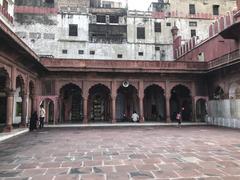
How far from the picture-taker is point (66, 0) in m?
24.7

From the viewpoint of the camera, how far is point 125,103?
21.7 meters

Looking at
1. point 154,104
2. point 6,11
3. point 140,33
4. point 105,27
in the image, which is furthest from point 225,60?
point 6,11

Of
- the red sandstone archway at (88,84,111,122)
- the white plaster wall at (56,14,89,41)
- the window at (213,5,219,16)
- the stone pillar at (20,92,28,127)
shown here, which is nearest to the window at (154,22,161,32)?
the window at (213,5,219,16)

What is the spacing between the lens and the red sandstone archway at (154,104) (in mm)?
21516

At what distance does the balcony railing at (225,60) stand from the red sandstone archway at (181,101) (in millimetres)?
4444

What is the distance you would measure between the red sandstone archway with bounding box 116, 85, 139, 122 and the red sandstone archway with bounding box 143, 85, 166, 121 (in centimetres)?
126

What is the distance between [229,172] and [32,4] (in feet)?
81.5

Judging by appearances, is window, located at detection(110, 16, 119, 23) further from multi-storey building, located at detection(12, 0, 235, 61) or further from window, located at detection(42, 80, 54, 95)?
window, located at detection(42, 80, 54, 95)

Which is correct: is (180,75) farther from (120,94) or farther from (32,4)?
(32,4)

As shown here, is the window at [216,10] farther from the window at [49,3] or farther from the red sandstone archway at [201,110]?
the window at [49,3]

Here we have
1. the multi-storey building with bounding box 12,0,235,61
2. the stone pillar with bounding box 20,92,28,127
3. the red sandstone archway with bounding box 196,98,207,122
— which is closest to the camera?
the stone pillar with bounding box 20,92,28,127

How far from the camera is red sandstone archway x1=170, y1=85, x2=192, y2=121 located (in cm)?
2096

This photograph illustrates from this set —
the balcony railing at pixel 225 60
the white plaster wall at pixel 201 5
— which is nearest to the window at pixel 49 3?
the white plaster wall at pixel 201 5

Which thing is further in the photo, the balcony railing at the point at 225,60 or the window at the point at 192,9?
the window at the point at 192,9
